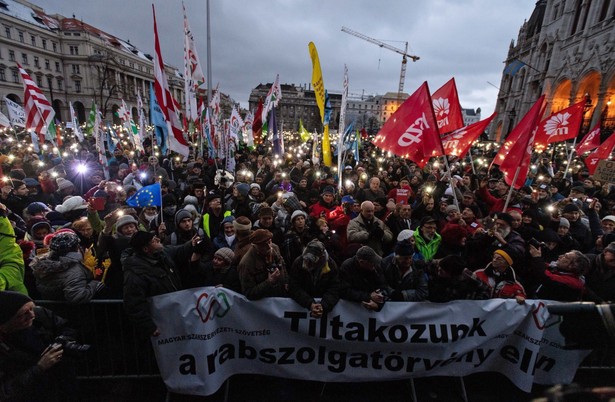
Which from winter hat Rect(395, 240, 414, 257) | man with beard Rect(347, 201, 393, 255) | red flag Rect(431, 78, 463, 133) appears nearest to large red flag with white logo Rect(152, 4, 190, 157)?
man with beard Rect(347, 201, 393, 255)

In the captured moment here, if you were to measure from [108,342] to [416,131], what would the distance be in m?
5.10

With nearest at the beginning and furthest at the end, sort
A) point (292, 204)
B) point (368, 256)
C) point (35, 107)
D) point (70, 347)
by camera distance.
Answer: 1. point (70, 347)
2. point (368, 256)
3. point (292, 204)
4. point (35, 107)

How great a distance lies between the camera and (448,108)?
20.3 feet

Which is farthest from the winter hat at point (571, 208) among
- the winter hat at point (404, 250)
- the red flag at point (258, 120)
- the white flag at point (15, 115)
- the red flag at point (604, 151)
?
the white flag at point (15, 115)

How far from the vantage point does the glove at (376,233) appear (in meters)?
4.50

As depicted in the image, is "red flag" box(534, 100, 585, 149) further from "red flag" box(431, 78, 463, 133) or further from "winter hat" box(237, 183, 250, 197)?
"winter hat" box(237, 183, 250, 197)

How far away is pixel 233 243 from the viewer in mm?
4223

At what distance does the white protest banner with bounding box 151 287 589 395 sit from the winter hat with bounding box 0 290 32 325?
104 cm

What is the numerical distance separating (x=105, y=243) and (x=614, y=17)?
39.1 metres

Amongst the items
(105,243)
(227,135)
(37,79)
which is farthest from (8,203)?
(37,79)

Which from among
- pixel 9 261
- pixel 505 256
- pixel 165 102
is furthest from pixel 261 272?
pixel 165 102

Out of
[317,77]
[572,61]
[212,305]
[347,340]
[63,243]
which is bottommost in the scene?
[347,340]

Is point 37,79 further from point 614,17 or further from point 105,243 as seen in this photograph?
point 614,17

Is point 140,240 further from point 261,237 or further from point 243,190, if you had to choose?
point 243,190
